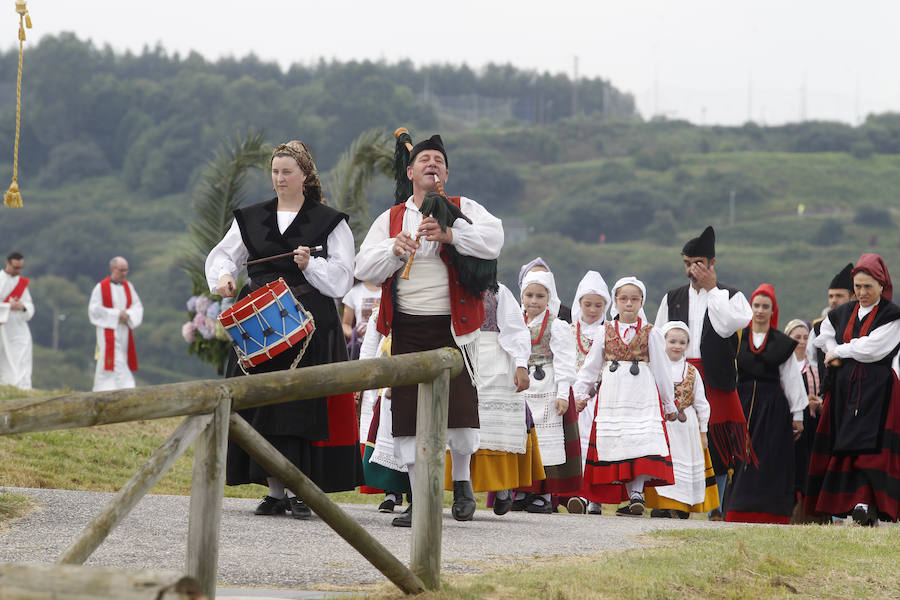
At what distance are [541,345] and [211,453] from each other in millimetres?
6268

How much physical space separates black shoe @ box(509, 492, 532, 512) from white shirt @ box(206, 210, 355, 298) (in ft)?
10.1

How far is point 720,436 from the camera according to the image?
11617 mm

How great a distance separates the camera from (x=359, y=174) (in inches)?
726

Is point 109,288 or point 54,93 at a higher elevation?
point 54,93

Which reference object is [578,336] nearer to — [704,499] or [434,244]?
[704,499]

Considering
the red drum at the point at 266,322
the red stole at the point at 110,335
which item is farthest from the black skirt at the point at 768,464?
the red stole at the point at 110,335

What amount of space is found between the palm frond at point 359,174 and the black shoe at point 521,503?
309 inches

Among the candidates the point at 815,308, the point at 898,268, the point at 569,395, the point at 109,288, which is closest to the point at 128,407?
the point at 569,395

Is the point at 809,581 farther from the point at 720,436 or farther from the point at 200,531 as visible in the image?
the point at 720,436

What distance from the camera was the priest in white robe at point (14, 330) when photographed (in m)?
20.4

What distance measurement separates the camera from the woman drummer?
7.84 meters

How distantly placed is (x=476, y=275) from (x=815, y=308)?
7697 cm

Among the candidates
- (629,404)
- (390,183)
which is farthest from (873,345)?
(390,183)

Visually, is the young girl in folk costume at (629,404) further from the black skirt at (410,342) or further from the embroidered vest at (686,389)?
the black skirt at (410,342)
